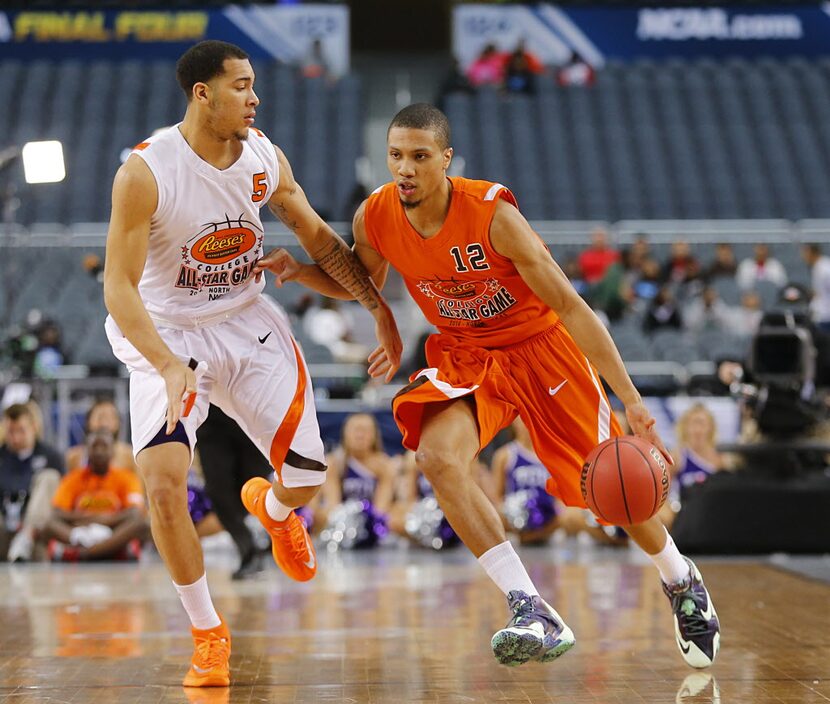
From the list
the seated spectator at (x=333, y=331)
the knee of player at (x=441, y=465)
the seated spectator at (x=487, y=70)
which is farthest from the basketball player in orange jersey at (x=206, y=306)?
the seated spectator at (x=487, y=70)

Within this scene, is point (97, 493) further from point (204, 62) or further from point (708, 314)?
point (708, 314)

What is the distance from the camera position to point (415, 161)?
4.05 m

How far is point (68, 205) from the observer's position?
15.3m

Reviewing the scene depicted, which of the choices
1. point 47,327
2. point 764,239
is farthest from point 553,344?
point 764,239

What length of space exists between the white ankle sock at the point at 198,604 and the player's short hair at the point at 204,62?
1.53 meters

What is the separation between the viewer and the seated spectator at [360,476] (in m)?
8.73

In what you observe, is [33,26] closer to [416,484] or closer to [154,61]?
[154,61]

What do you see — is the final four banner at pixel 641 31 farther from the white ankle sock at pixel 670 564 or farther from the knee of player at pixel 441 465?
the knee of player at pixel 441 465

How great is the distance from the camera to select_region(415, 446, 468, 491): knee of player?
12.9ft

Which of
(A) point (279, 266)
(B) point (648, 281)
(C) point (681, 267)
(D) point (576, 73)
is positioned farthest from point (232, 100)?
(D) point (576, 73)

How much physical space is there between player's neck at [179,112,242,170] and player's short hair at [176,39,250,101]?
10 cm

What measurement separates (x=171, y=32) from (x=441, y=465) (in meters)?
15.5

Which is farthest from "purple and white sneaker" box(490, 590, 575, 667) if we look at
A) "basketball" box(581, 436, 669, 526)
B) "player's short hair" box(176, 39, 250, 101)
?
"player's short hair" box(176, 39, 250, 101)

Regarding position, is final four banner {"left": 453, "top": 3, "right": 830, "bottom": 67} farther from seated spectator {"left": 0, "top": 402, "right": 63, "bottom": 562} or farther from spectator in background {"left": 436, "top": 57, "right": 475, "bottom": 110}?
seated spectator {"left": 0, "top": 402, "right": 63, "bottom": 562}
